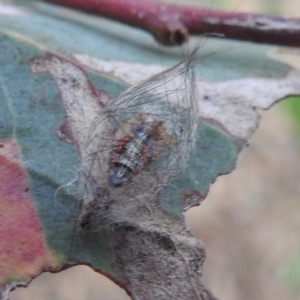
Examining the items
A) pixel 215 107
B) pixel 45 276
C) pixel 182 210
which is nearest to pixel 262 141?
pixel 45 276

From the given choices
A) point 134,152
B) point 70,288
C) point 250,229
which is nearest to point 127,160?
point 134,152

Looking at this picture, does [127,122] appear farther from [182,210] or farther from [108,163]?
[182,210]

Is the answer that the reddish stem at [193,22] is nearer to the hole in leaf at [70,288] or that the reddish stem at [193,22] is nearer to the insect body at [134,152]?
the insect body at [134,152]

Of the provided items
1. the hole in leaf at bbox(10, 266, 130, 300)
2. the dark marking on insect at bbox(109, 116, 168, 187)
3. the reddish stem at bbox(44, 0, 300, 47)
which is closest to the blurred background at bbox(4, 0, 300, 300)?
the hole in leaf at bbox(10, 266, 130, 300)

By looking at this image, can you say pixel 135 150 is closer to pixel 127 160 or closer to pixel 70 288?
pixel 127 160

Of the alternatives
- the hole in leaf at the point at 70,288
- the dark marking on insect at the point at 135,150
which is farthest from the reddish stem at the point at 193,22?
the hole in leaf at the point at 70,288

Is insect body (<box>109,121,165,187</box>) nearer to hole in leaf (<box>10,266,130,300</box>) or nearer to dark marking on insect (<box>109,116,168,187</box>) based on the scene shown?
dark marking on insect (<box>109,116,168,187</box>)

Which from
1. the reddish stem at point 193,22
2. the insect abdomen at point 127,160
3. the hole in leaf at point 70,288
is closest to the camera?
the insect abdomen at point 127,160
